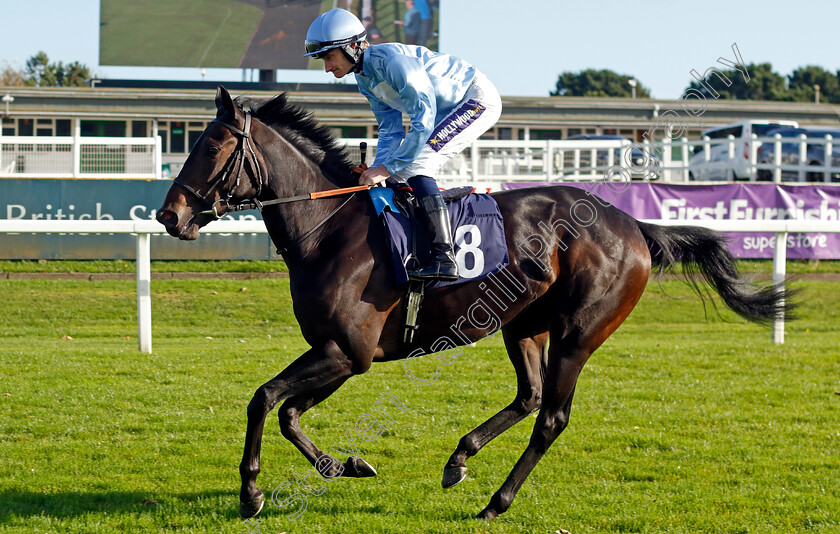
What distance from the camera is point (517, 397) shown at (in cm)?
457

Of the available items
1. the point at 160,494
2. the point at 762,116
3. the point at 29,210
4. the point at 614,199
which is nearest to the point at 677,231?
the point at 160,494

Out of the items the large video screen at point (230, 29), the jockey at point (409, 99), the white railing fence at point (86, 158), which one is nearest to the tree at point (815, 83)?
the large video screen at point (230, 29)

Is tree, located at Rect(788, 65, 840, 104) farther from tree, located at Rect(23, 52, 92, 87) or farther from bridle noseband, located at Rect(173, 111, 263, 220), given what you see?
bridle noseband, located at Rect(173, 111, 263, 220)

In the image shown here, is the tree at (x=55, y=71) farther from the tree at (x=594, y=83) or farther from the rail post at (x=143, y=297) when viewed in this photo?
the rail post at (x=143, y=297)

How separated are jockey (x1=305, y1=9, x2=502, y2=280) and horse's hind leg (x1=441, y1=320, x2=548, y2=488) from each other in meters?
0.75

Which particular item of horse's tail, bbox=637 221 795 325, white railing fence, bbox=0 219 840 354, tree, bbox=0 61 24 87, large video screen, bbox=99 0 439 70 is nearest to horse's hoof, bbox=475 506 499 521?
horse's tail, bbox=637 221 795 325

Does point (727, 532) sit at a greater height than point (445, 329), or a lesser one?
lesser

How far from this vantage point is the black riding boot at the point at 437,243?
159 inches

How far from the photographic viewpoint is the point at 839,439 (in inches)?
210

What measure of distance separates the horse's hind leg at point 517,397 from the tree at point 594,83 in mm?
69992

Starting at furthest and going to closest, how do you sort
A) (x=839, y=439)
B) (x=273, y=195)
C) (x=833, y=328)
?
(x=833, y=328)
(x=839, y=439)
(x=273, y=195)

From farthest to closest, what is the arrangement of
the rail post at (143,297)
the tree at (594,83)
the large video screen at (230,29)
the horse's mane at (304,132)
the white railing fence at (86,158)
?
the tree at (594,83) < the large video screen at (230,29) < the white railing fence at (86,158) < the rail post at (143,297) < the horse's mane at (304,132)

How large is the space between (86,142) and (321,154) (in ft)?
32.4

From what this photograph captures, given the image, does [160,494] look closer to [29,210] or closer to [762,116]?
[29,210]
